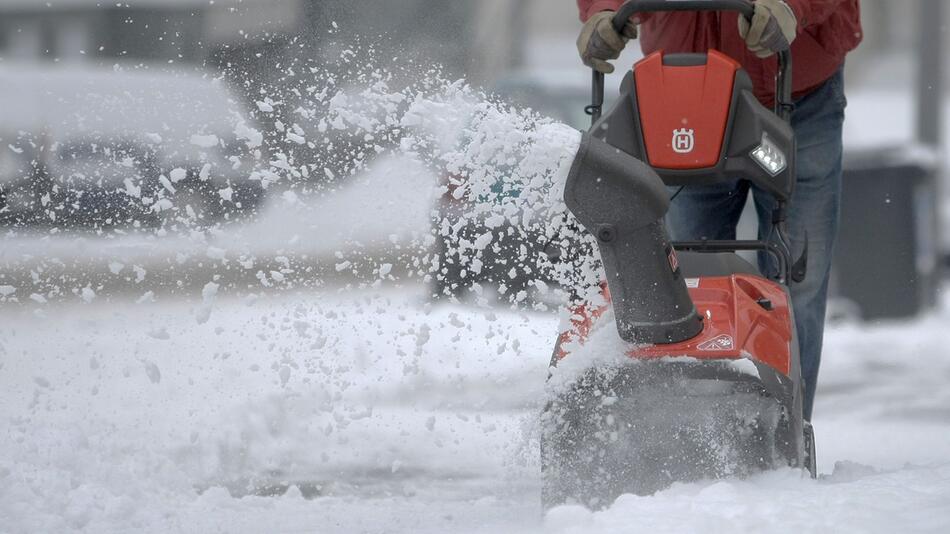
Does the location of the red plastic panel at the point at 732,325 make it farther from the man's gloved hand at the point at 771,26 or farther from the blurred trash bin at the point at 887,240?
the blurred trash bin at the point at 887,240

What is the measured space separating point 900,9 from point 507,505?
13.9 metres

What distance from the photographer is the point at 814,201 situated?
3461 mm

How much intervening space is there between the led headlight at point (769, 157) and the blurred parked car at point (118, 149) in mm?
1331

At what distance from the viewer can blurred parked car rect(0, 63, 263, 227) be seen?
399 cm

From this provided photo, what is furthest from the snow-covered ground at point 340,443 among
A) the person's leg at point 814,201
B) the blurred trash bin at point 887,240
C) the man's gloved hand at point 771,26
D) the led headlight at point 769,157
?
the blurred trash bin at point 887,240

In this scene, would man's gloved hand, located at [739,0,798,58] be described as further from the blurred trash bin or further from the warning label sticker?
the blurred trash bin

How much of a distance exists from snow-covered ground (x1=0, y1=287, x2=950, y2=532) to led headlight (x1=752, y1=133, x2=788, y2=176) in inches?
27.5

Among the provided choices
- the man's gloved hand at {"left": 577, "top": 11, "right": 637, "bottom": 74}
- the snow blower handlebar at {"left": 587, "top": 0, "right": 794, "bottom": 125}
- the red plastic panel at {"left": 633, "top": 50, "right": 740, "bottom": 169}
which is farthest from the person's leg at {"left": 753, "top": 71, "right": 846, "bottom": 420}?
the man's gloved hand at {"left": 577, "top": 11, "right": 637, "bottom": 74}

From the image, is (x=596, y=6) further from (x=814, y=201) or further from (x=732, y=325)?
(x=732, y=325)

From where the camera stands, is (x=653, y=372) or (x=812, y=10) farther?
(x=812, y=10)

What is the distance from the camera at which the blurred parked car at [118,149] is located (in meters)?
3.99

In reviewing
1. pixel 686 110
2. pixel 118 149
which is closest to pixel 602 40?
pixel 686 110

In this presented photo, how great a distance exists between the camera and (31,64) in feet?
34.2

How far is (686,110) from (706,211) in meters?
0.53
